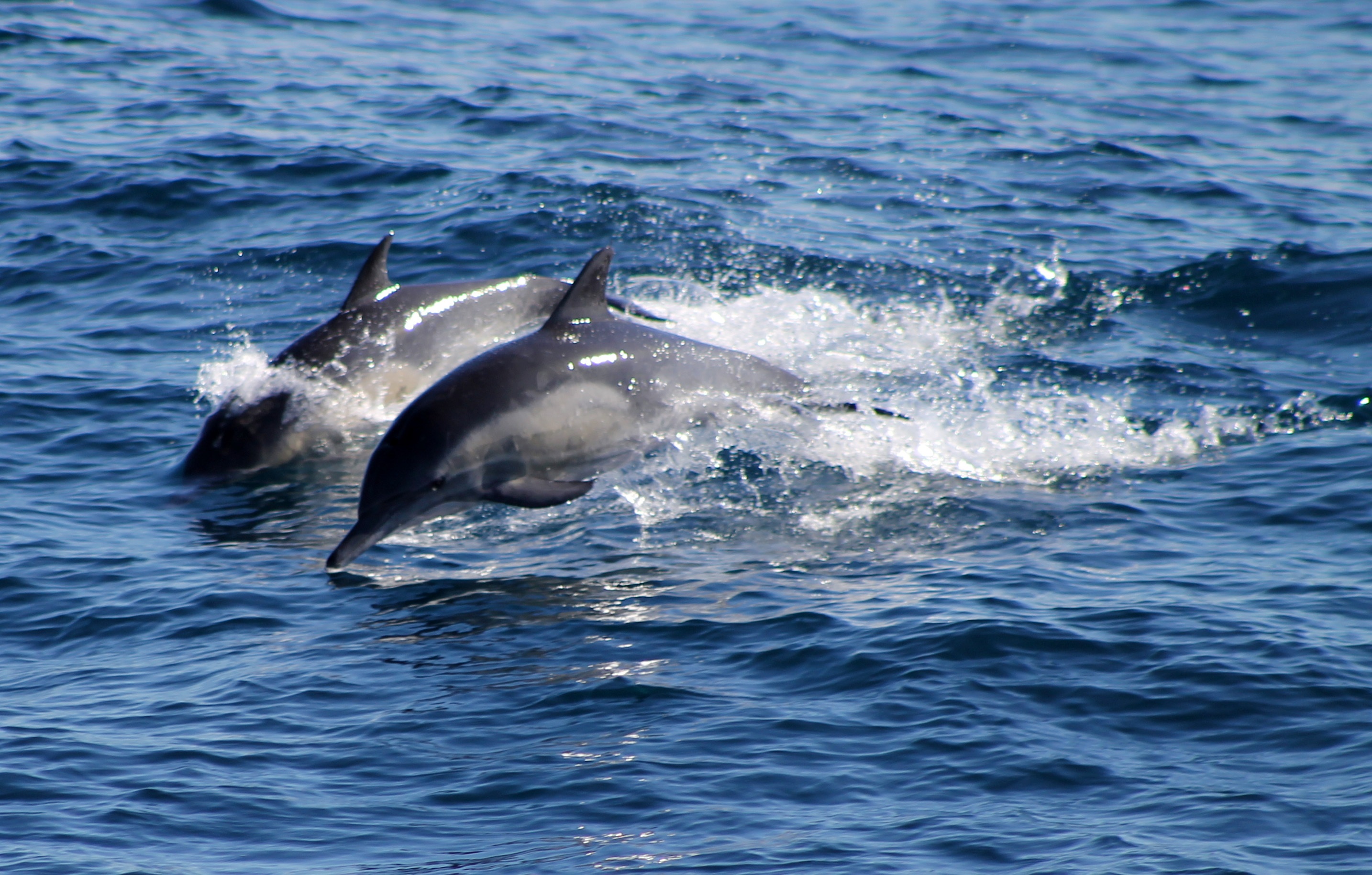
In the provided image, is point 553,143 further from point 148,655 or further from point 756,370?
point 148,655

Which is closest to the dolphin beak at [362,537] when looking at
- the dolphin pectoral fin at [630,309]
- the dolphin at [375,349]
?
the dolphin at [375,349]

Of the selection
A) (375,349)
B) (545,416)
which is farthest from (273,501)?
(545,416)

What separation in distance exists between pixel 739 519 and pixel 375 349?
13.0 feet

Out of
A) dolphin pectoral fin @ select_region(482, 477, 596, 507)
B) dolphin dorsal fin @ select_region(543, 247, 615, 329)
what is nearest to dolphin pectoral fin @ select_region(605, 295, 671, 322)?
dolphin dorsal fin @ select_region(543, 247, 615, 329)

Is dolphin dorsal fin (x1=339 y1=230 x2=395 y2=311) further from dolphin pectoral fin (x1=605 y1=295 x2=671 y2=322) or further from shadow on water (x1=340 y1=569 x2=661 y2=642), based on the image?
shadow on water (x1=340 y1=569 x2=661 y2=642)

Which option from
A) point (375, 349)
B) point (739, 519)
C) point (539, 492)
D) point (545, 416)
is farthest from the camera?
point (375, 349)

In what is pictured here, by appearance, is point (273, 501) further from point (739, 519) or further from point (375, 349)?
point (739, 519)

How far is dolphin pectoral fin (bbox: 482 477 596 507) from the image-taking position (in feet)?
36.1

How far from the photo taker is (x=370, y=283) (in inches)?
571

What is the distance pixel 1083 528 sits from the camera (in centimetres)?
1169

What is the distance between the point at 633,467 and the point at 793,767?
15.2 ft

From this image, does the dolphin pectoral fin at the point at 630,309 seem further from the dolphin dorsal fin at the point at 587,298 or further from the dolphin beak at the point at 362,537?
the dolphin beak at the point at 362,537

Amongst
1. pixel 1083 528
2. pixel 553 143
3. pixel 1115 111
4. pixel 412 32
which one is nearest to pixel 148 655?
pixel 1083 528

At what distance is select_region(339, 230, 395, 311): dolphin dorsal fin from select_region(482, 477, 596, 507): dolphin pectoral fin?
13.1 feet
